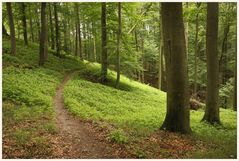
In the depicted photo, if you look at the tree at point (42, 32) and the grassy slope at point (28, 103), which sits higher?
the tree at point (42, 32)

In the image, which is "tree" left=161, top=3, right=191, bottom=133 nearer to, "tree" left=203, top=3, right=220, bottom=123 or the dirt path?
the dirt path

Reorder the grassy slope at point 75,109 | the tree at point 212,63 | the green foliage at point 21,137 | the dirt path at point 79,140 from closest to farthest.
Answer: the dirt path at point 79,140 → the green foliage at point 21,137 → the grassy slope at point 75,109 → the tree at point 212,63

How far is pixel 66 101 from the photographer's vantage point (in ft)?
56.3

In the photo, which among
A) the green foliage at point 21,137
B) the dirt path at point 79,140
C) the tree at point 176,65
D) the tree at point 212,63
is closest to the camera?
the dirt path at point 79,140

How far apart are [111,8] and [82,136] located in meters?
15.9

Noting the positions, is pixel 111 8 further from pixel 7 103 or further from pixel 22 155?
pixel 22 155

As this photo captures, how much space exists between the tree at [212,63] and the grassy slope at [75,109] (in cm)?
79

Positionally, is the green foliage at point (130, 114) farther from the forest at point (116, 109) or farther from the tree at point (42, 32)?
the tree at point (42, 32)

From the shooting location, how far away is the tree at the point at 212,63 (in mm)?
14531

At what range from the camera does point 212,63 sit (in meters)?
14.9

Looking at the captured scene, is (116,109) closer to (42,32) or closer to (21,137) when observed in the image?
(21,137)

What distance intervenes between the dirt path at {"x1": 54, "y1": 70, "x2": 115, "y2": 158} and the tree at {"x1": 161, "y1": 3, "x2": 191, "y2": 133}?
3166mm

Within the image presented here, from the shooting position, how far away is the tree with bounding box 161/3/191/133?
11.5 metres

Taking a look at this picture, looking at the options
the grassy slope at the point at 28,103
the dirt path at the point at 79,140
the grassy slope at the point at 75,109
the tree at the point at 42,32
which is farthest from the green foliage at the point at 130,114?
the tree at the point at 42,32
